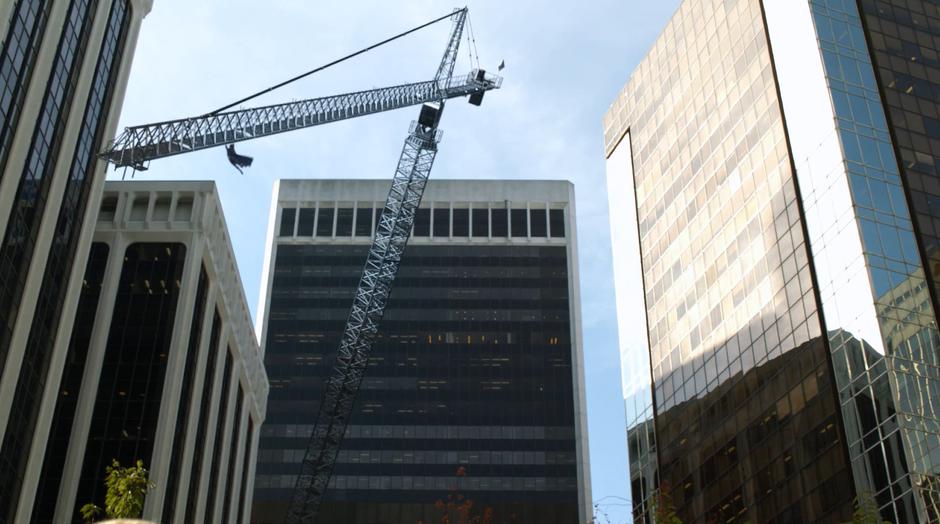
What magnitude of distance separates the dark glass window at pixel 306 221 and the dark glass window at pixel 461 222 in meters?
23.7

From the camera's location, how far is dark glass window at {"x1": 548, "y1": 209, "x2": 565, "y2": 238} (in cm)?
19112

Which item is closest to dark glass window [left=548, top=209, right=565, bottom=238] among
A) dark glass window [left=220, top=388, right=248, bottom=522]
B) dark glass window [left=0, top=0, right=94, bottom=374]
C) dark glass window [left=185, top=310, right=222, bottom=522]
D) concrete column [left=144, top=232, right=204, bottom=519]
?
dark glass window [left=220, top=388, right=248, bottom=522]

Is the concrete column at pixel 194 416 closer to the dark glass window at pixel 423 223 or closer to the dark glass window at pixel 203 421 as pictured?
the dark glass window at pixel 203 421

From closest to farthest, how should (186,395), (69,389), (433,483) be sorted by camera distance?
(69,389)
(186,395)
(433,483)

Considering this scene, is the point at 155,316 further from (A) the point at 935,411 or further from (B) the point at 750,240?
(A) the point at 935,411

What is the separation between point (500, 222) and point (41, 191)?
416ft

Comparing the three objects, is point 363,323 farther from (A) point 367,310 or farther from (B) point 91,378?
(B) point 91,378

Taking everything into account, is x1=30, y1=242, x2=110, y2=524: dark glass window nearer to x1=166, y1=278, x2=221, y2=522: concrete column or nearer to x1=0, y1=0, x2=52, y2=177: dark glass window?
x1=166, y1=278, x2=221, y2=522: concrete column

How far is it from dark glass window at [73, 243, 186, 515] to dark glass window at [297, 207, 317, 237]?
339ft

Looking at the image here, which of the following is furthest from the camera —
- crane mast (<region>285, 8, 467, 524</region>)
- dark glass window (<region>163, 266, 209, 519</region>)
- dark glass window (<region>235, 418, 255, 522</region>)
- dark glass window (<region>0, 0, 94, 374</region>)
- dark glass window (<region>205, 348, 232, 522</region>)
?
crane mast (<region>285, 8, 467, 524</region>)

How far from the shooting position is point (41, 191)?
227ft

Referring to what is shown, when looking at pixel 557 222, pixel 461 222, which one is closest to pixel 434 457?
pixel 461 222

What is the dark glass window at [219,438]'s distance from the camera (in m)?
98.5

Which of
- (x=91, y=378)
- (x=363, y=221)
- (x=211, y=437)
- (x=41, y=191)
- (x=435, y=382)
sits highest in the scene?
(x=363, y=221)
